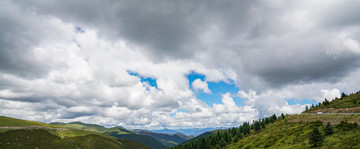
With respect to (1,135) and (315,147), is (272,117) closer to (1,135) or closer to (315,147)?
(315,147)

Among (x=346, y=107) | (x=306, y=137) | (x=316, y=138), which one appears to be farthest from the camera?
(x=346, y=107)

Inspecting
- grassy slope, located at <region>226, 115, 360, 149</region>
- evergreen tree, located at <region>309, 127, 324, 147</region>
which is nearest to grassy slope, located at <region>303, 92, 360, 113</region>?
grassy slope, located at <region>226, 115, 360, 149</region>

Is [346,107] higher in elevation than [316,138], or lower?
higher

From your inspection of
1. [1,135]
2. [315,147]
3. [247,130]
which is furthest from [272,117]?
[1,135]

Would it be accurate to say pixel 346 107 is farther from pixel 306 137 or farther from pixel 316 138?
pixel 316 138

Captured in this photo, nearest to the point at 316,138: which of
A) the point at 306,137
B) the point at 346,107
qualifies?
the point at 306,137

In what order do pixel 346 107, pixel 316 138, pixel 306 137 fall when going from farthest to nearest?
pixel 346 107 < pixel 306 137 < pixel 316 138

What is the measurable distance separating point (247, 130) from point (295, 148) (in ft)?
364

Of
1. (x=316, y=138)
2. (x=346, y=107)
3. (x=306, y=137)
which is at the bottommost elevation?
(x=306, y=137)

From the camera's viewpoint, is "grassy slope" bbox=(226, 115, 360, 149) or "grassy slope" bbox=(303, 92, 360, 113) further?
"grassy slope" bbox=(303, 92, 360, 113)

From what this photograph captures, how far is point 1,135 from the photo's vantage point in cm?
18125

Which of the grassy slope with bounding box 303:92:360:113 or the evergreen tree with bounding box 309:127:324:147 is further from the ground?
the grassy slope with bounding box 303:92:360:113

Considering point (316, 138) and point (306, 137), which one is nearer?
point (316, 138)

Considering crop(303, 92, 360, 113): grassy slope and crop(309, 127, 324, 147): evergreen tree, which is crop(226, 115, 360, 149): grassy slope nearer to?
crop(309, 127, 324, 147): evergreen tree
